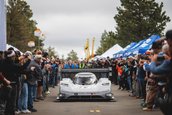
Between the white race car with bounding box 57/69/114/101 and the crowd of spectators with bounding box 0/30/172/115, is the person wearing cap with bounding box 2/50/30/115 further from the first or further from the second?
the white race car with bounding box 57/69/114/101

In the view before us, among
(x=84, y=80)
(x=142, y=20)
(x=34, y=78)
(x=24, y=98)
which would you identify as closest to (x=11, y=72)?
(x=24, y=98)

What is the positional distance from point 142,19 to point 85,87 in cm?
5587

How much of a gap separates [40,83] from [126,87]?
28.4 ft

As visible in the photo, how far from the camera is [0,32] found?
1373 cm

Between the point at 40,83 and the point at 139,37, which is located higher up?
the point at 139,37

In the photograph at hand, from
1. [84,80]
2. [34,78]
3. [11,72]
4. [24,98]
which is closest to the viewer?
[11,72]

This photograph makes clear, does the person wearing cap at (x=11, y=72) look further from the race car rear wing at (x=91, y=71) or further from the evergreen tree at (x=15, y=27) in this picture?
the evergreen tree at (x=15, y=27)

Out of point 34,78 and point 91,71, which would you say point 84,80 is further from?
point 34,78

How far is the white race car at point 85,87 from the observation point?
20.0m

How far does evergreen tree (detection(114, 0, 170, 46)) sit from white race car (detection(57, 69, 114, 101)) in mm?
52729

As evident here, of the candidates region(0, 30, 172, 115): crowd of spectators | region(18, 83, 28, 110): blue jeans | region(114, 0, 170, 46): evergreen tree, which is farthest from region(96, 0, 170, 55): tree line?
region(18, 83, 28, 110): blue jeans

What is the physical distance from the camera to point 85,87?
2019 cm

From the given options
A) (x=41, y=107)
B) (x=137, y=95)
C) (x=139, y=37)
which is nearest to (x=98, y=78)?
(x=137, y=95)

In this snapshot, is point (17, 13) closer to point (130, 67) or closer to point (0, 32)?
point (130, 67)
